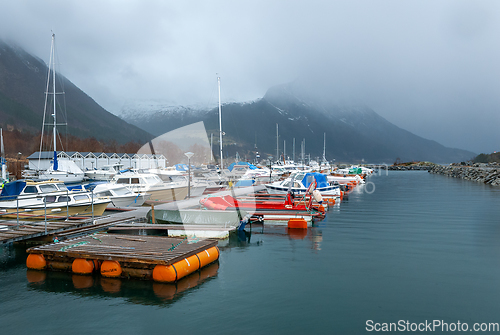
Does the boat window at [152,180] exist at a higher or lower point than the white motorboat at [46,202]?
higher

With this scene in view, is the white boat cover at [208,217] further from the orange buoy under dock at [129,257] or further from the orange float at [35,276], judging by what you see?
the orange float at [35,276]

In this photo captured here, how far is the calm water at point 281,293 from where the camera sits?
27.7 ft

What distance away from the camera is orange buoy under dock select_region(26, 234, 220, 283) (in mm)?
10678

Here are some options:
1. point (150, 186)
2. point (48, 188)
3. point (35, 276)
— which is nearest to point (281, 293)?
point (35, 276)

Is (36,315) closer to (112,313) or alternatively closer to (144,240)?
(112,313)

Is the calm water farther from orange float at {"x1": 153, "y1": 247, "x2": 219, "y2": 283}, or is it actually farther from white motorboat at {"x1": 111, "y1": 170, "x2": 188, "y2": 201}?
white motorboat at {"x1": 111, "y1": 170, "x2": 188, "y2": 201}

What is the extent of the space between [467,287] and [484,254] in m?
4.83

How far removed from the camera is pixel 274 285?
1091 cm

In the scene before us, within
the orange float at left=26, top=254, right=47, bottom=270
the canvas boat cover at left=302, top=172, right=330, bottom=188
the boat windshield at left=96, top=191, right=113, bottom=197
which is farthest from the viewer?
the canvas boat cover at left=302, top=172, right=330, bottom=188

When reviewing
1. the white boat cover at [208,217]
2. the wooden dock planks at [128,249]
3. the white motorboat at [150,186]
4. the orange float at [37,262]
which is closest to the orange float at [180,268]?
the wooden dock planks at [128,249]

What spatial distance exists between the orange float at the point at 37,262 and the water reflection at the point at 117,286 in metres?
0.19

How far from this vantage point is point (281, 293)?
10242 mm

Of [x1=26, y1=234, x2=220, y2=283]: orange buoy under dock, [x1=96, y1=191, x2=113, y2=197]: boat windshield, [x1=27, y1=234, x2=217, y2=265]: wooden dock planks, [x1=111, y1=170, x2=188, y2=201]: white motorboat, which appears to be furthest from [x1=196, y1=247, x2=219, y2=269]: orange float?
[x1=111, y1=170, x2=188, y2=201]: white motorboat

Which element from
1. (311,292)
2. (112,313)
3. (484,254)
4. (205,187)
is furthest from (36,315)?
(205,187)
